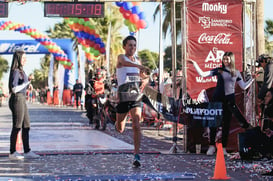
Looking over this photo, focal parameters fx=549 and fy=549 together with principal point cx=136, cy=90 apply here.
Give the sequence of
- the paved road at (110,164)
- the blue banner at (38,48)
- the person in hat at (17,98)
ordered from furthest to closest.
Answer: the blue banner at (38,48) → the person in hat at (17,98) → the paved road at (110,164)

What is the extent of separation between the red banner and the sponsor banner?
1.40 ft

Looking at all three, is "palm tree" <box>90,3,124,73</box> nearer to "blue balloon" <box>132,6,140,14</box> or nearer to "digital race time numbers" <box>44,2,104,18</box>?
"blue balloon" <box>132,6,140,14</box>

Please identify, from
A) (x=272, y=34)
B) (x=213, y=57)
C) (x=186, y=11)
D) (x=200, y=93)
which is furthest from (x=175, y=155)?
(x=272, y=34)

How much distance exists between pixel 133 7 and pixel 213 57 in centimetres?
867

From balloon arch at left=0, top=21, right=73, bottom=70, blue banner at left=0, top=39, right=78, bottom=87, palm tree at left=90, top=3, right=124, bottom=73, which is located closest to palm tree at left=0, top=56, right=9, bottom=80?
palm tree at left=90, top=3, right=124, bottom=73

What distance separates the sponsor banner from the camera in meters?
10.3

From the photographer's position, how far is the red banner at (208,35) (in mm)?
10867

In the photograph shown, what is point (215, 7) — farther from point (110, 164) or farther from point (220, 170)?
point (220, 170)

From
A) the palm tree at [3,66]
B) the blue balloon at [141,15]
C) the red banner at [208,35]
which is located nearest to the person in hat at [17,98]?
the red banner at [208,35]

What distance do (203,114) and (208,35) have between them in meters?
1.65

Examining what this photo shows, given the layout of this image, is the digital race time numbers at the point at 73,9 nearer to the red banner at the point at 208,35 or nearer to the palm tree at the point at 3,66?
the red banner at the point at 208,35

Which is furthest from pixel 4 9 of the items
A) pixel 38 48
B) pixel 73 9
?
pixel 38 48

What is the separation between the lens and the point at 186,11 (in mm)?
10859

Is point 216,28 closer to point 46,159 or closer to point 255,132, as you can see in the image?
point 255,132
